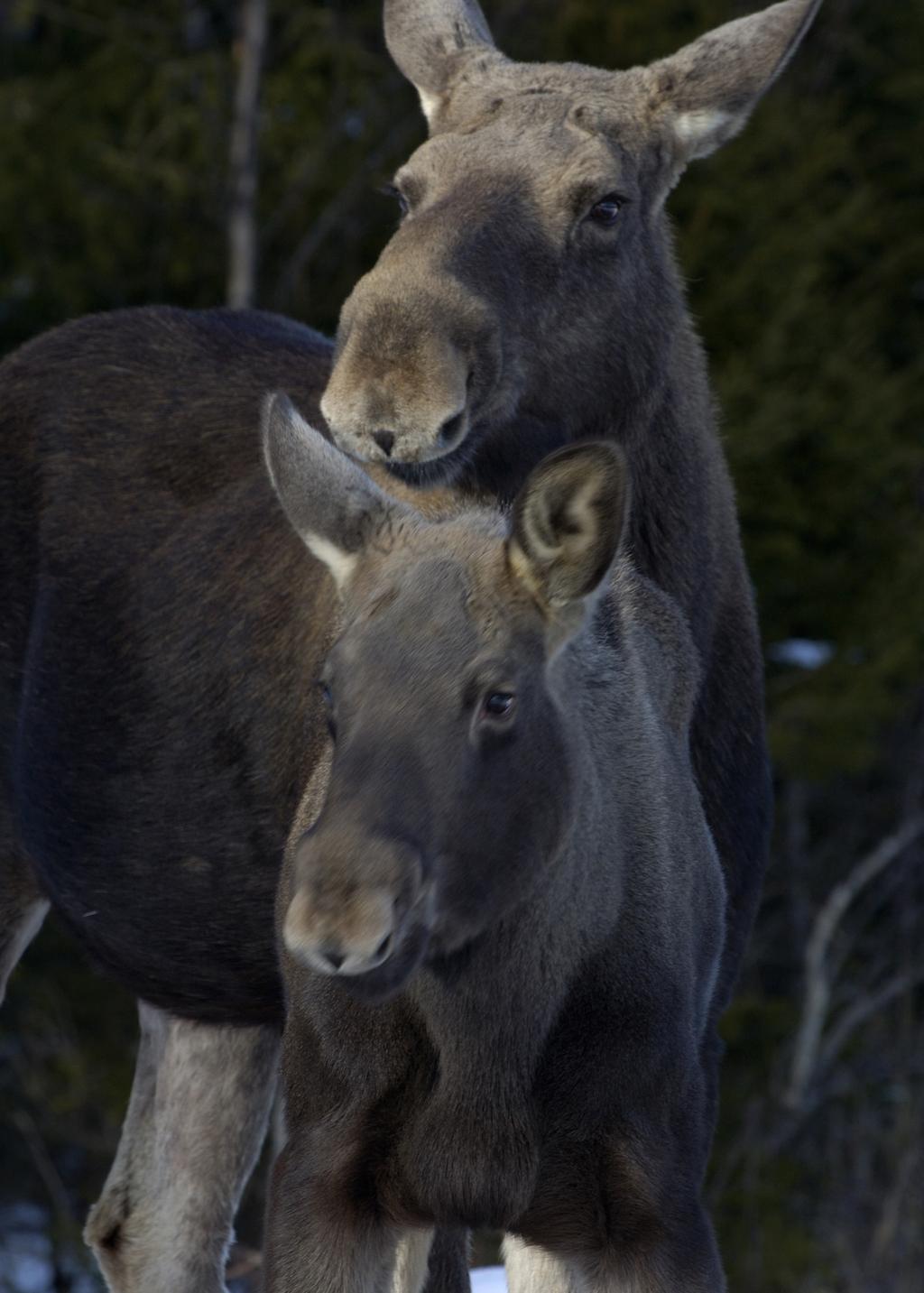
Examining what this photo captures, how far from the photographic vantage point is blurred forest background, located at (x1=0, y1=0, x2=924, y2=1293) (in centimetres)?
1372

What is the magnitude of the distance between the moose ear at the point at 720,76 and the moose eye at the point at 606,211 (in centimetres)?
40

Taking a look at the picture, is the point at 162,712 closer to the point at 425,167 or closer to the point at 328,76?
the point at 425,167

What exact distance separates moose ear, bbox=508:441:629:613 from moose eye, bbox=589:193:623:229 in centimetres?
148

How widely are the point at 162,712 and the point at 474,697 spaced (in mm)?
2044

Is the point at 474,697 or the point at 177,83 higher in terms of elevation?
the point at 177,83

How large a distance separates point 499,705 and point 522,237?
5.56ft

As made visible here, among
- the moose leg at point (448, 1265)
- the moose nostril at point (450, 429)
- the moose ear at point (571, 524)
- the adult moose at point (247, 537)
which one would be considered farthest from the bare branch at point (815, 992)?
the moose ear at point (571, 524)

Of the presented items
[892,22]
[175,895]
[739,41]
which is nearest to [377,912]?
[175,895]

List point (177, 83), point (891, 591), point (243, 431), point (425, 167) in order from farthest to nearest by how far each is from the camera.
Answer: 1. point (891, 591)
2. point (177, 83)
3. point (243, 431)
4. point (425, 167)

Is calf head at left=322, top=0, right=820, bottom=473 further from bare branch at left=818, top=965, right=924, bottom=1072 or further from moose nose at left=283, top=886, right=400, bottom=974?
bare branch at left=818, top=965, right=924, bottom=1072

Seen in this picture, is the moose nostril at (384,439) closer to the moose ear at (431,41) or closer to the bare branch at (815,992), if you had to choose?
the moose ear at (431,41)

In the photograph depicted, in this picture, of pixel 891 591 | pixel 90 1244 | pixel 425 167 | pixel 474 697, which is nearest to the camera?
pixel 474 697

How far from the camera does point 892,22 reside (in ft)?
53.3

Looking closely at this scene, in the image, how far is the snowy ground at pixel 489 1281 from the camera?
22.8 feet
